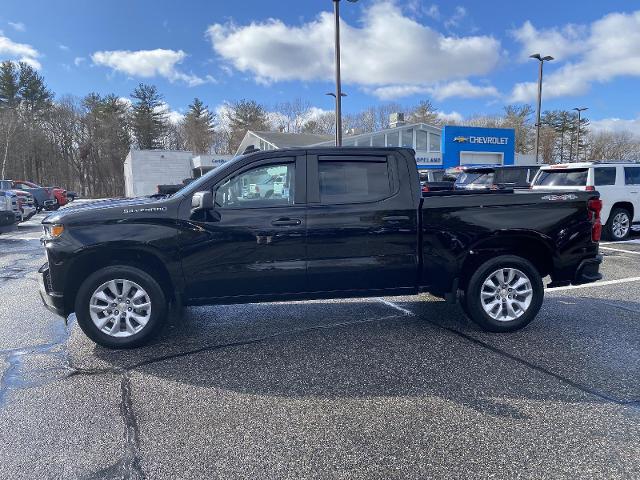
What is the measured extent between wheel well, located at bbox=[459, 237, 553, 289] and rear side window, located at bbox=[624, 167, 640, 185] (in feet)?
26.7

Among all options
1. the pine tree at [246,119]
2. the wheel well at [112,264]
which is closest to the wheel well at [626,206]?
the wheel well at [112,264]

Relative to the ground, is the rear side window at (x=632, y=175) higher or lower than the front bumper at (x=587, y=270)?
higher

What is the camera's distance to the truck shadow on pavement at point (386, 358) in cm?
343

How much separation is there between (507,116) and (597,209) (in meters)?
58.9

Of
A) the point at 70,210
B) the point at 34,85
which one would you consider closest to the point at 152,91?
the point at 34,85

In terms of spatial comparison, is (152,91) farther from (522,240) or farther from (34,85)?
(522,240)

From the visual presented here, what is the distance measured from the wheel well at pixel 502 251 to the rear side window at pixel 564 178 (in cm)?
685

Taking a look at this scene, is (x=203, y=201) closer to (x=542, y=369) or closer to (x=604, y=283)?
(x=542, y=369)

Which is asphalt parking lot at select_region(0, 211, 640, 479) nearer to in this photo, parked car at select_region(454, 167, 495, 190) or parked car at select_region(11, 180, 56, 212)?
parked car at select_region(454, 167, 495, 190)

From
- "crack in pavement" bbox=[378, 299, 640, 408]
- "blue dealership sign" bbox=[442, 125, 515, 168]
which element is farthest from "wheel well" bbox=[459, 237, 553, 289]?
"blue dealership sign" bbox=[442, 125, 515, 168]

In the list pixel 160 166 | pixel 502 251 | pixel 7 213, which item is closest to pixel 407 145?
pixel 160 166

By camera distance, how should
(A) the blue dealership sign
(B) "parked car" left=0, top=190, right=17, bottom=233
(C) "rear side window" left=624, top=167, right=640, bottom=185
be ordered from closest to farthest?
(C) "rear side window" left=624, top=167, right=640, bottom=185, (B) "parked car" left=0, top=190, right=17, bottom=233, (A) the blue dealership sign

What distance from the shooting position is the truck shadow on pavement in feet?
11.3

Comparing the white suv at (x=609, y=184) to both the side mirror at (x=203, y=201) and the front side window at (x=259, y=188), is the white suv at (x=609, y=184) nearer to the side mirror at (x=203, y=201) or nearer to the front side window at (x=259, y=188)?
the front side window at (x=259, y=188)
